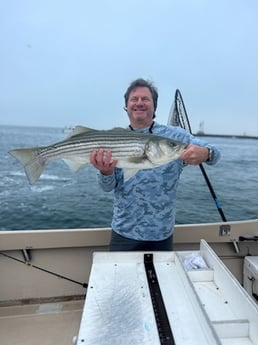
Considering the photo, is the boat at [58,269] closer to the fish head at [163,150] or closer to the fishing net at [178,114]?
the fish head at [163,150]

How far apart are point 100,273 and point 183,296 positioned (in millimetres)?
578

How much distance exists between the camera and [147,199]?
8.43ft

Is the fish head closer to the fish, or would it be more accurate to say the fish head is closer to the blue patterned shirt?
A: the fish

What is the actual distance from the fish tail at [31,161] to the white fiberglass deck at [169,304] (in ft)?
2.49

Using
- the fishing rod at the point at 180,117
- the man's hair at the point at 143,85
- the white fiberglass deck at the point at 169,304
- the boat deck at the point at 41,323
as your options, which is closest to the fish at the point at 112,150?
the man's hair at the point at 143,85

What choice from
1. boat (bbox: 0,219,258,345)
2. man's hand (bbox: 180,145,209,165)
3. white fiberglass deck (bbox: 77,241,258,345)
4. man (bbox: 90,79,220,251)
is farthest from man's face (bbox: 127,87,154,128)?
boat (bbox: 0,219,258,345)

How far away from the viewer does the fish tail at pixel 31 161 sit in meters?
2.53

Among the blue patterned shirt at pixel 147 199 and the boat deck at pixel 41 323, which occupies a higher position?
the blue patterned shirt at pixel 147 199

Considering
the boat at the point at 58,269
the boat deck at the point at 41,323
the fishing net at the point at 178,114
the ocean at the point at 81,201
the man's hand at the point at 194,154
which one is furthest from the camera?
the ocean at the point at 81,201

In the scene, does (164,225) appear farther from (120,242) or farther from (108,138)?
(108,138)

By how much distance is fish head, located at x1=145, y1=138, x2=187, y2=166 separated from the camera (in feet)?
7.62

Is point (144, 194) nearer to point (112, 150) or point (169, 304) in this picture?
point (112, 150)

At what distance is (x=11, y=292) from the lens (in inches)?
143

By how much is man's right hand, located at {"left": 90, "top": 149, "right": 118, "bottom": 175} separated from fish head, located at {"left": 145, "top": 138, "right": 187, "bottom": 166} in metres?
0.26
